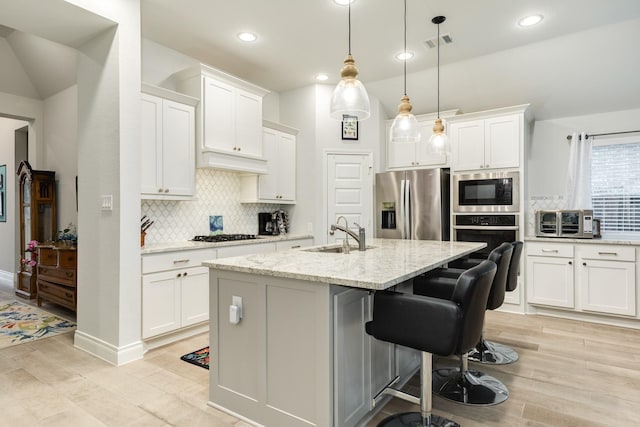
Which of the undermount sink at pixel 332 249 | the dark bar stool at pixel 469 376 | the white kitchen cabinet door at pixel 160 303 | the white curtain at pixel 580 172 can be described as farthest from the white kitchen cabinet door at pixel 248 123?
the white curtain at pixel 580 172

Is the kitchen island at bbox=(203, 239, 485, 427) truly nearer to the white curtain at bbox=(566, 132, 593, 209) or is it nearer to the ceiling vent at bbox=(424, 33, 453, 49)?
the ceiling vent at bbox=(424, 33, 453, 49)

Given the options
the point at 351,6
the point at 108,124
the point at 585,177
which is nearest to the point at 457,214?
the point at 585,177

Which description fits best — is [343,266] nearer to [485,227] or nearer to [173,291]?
[173,291]

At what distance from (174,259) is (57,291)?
200 centimetres

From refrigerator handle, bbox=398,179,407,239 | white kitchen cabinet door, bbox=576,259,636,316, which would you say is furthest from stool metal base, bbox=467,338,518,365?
refrigerator handle, bbox=398,179,407,239

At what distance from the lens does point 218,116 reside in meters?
3.88

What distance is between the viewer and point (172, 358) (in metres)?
2.96

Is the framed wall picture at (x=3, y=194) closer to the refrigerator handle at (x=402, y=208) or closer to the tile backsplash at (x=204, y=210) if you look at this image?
the tile backsplash at (x=204, y=210)

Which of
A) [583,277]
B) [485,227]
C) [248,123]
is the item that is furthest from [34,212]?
[583,277]

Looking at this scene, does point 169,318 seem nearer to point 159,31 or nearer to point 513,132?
point 159,31

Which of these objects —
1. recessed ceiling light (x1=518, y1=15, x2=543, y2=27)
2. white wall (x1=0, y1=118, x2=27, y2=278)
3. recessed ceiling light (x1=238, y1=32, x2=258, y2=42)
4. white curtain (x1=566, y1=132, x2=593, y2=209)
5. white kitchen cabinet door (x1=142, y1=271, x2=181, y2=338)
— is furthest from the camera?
white wall (x1=0, y1=118, x2=27, y2=278)

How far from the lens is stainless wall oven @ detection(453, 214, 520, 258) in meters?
4.27

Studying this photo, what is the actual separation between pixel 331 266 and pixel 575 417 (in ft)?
5.51

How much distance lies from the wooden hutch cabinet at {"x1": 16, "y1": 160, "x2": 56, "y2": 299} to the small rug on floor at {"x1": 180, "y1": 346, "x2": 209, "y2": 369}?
306 cm
